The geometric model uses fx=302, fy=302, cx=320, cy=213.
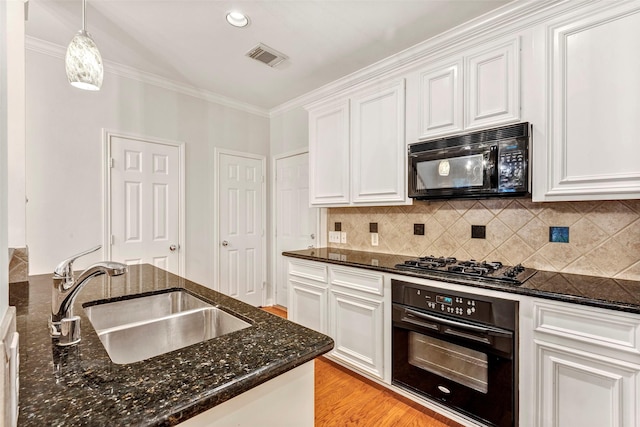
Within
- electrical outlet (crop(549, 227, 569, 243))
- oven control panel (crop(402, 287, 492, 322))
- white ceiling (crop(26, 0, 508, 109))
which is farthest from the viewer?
white ceiling (crop(26, 0, 508, 109))

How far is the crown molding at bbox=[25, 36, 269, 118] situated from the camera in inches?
96.2

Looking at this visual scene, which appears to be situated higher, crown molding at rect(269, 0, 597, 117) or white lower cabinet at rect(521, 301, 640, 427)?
crown molding at rect(269, 0, 597, 117)

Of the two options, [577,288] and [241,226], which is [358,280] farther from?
[241,226]

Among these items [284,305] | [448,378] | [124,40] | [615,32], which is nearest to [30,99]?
[124,40]

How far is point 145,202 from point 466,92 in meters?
2.99

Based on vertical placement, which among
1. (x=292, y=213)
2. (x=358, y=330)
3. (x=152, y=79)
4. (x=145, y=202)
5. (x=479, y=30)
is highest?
(x=152, y=79)

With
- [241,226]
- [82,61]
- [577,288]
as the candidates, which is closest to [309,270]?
[241,226]

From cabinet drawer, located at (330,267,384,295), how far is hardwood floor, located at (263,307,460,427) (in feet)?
2.35

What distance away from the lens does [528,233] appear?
2.01 metres

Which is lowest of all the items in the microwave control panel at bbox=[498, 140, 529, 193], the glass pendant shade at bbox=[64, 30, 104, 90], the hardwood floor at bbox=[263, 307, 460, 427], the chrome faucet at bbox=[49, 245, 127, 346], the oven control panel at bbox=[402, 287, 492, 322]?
the hardwood floor at bbox=[263, 307, 460, 427]

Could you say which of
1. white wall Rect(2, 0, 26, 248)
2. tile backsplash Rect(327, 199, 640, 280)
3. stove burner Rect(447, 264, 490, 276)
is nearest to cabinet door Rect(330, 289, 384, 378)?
stove burner Rect(447, 264, 490, 276)

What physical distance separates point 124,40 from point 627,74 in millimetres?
3305

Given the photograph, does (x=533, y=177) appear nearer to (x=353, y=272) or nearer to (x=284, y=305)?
(x=353, y=272)

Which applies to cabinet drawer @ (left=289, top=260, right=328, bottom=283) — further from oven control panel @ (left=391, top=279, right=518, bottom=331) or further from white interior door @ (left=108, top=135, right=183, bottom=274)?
white interior door @ (left=108, top=135, right=183, bottom=274)
